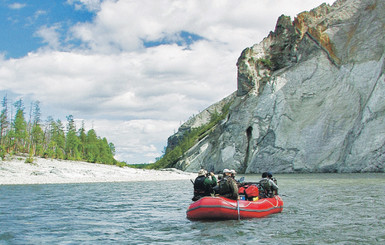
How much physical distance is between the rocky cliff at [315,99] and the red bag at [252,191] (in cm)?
3904

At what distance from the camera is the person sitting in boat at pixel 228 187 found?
52.6 feet

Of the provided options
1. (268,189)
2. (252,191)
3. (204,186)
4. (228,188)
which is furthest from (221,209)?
(268,189)

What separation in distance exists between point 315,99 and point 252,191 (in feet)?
174

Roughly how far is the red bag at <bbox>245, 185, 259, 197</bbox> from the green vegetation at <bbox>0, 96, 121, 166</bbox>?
4551 cm

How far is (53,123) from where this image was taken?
276ft

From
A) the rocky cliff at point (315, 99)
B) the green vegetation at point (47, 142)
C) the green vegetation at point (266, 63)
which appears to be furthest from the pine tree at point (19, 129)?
the green vegetation at point (266, 63)

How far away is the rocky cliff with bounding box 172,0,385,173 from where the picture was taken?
54.8m

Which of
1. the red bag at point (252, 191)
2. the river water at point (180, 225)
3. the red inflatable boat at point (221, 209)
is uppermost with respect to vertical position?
the red bag at point (252, 191)

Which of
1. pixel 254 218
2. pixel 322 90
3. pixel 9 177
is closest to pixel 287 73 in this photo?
pixel 322 90

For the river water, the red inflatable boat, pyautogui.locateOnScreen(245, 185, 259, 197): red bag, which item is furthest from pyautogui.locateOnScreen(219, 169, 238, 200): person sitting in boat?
pyautogui.locateOnScreen(245, 185, 259, 197): red bag

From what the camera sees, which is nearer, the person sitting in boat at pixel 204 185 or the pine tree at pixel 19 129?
the person sitting in boat at pixel 204 185

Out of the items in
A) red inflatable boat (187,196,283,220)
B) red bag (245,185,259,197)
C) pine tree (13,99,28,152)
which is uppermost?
pine tree (13,99,28,152)

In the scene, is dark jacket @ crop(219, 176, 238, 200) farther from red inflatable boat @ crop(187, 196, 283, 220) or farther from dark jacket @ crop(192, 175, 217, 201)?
dark jacket @ crop(192, 175, 217, 201)

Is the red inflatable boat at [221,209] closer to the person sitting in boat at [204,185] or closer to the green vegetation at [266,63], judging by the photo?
the person sitting in boat at [204,185]
